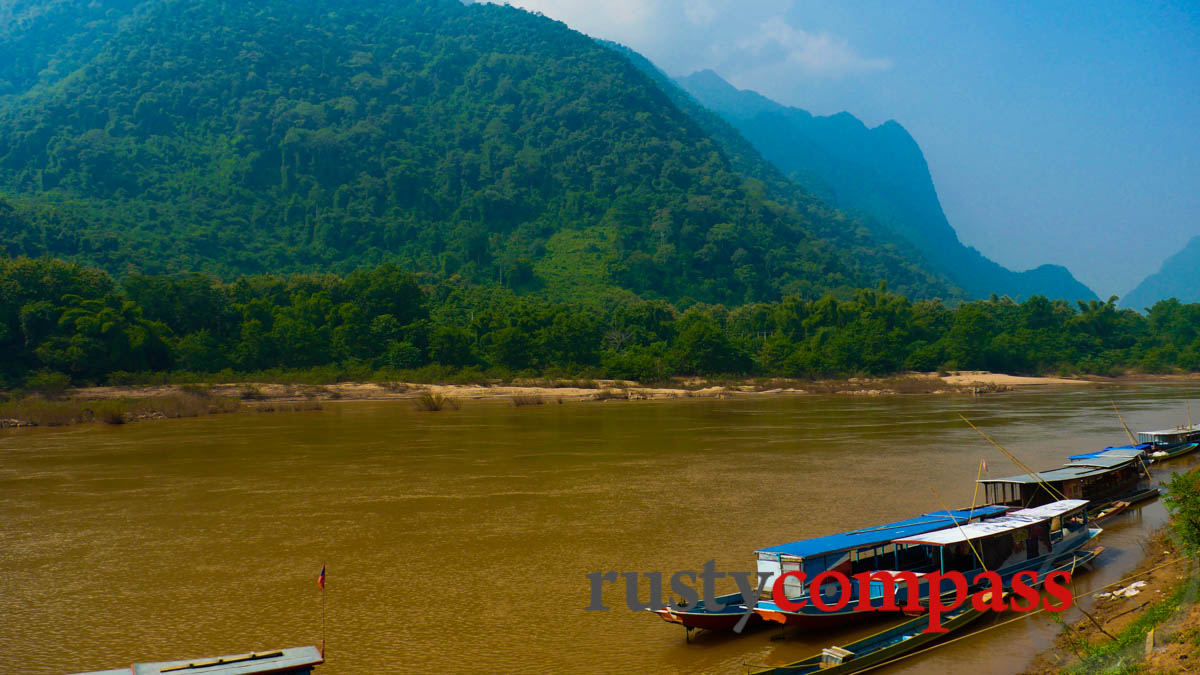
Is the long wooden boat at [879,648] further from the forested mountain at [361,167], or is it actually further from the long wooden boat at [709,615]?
the forested mountain at [361,167]

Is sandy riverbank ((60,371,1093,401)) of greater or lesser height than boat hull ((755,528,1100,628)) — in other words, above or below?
above

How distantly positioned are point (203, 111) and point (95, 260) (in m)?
64.6

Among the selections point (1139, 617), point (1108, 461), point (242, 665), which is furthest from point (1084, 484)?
point (242, 665)

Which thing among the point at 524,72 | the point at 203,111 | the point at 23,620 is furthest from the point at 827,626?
the point at 524,72

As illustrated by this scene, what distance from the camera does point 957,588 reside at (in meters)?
14.3

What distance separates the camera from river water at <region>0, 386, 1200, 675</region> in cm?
1401

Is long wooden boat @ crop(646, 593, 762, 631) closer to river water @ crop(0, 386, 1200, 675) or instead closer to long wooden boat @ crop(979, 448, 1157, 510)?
river water @ crop(0, 386, 1200, 675)

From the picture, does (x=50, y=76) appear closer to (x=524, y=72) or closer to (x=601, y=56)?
(x=524, y=72)

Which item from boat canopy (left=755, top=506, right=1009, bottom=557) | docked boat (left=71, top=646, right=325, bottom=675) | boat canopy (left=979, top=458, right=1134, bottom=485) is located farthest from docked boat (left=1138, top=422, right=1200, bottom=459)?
docked boat (left=71, top=646, right=325, bottom=675)

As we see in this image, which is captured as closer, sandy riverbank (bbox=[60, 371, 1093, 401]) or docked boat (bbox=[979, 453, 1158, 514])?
docked boat (bbox=[979, 453, 1158, 514])

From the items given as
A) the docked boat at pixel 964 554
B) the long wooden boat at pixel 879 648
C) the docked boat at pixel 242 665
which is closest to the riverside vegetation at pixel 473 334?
the docked boat at pixel 242 665

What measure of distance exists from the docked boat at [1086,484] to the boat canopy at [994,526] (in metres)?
1.93

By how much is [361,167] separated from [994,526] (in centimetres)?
13926

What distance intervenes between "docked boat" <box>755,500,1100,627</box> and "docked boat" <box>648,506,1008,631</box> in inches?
8.9
